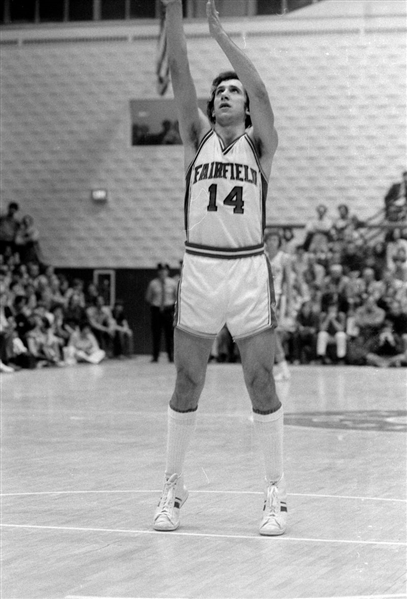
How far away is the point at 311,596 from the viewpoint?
3893 millimetres

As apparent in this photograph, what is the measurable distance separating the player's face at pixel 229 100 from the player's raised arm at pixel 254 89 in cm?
13

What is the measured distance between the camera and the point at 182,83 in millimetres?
5199

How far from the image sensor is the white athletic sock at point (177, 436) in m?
5.30

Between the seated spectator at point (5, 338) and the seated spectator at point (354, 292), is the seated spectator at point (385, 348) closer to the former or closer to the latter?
the seated spectator at point (354, 292)

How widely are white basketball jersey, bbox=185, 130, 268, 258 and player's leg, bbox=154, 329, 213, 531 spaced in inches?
17.3

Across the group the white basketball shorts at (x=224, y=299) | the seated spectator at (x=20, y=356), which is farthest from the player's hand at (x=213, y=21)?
the seated spectator at (x=20, y=356)

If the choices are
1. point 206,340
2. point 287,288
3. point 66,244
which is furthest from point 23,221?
point 206,340

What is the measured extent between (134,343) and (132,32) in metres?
6.77

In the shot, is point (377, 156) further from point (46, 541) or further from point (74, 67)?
point (46, 541)

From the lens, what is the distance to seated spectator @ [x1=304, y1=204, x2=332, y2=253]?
22.6 meters

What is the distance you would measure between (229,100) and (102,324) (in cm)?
1683

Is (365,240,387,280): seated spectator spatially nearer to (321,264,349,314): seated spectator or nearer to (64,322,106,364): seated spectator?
(321,264,349,314): seated spectator

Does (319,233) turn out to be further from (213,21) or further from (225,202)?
(213,21)

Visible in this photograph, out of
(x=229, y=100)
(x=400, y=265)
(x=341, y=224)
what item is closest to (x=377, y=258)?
(x=400, y=265)
